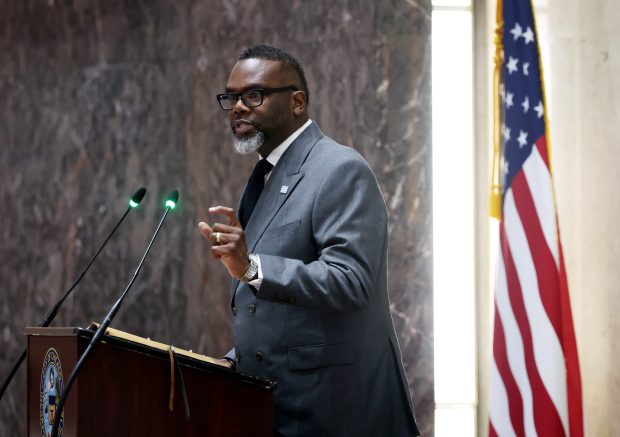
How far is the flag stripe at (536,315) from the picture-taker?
2.99m

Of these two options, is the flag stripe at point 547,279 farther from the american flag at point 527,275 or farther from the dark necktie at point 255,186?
the dark necktie at point 255,186

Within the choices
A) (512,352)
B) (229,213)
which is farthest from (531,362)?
(229,213)

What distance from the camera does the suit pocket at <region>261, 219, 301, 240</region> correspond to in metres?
2.33

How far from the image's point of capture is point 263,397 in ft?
7.11

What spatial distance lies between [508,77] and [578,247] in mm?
710

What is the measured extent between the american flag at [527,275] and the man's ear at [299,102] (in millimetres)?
977

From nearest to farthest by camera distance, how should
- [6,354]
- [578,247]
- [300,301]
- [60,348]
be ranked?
[60,348], [300,301], [578,247], [6,354]

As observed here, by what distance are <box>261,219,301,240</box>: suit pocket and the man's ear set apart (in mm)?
440

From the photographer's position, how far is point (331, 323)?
231 centimetres

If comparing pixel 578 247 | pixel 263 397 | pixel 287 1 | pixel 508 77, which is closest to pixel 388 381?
pixel 263 397

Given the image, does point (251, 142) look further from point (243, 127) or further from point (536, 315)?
point (536, 315)

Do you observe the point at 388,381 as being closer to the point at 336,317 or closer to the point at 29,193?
the point at 336,317

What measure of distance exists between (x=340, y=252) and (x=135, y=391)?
0.64 m

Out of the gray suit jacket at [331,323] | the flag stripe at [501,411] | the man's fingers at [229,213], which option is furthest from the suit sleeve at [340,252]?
the flag stripe at [501,411]
